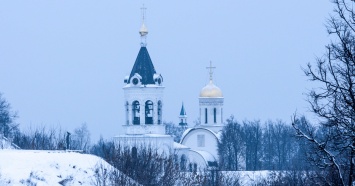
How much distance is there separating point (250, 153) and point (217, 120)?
396cm

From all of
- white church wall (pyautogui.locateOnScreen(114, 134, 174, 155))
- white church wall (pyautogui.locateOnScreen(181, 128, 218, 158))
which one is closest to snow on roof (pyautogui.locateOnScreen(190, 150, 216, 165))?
white church wall (pyautogui.locateOnScreen(181, 128, 218, 158))

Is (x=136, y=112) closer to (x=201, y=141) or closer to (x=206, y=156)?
(x=206, y=156)

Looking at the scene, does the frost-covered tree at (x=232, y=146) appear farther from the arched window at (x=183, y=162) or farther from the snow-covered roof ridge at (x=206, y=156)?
the arched window at (x=183, y=162)

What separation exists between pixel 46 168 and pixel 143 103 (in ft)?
134

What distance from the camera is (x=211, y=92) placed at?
294 feet

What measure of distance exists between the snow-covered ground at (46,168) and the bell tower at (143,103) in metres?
38.0

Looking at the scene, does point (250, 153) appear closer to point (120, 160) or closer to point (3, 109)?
point (3, 109)

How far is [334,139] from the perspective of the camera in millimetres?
15273

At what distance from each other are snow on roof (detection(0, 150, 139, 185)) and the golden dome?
5399 centimetres

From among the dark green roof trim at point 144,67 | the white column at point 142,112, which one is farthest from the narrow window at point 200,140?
the white column at point 142,112

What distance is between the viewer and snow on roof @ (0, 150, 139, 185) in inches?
1240

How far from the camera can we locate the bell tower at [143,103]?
73.5m

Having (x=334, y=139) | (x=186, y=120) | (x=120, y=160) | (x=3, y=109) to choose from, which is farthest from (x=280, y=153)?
(x=334, y=139)

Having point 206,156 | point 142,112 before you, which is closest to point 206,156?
point 206,156
